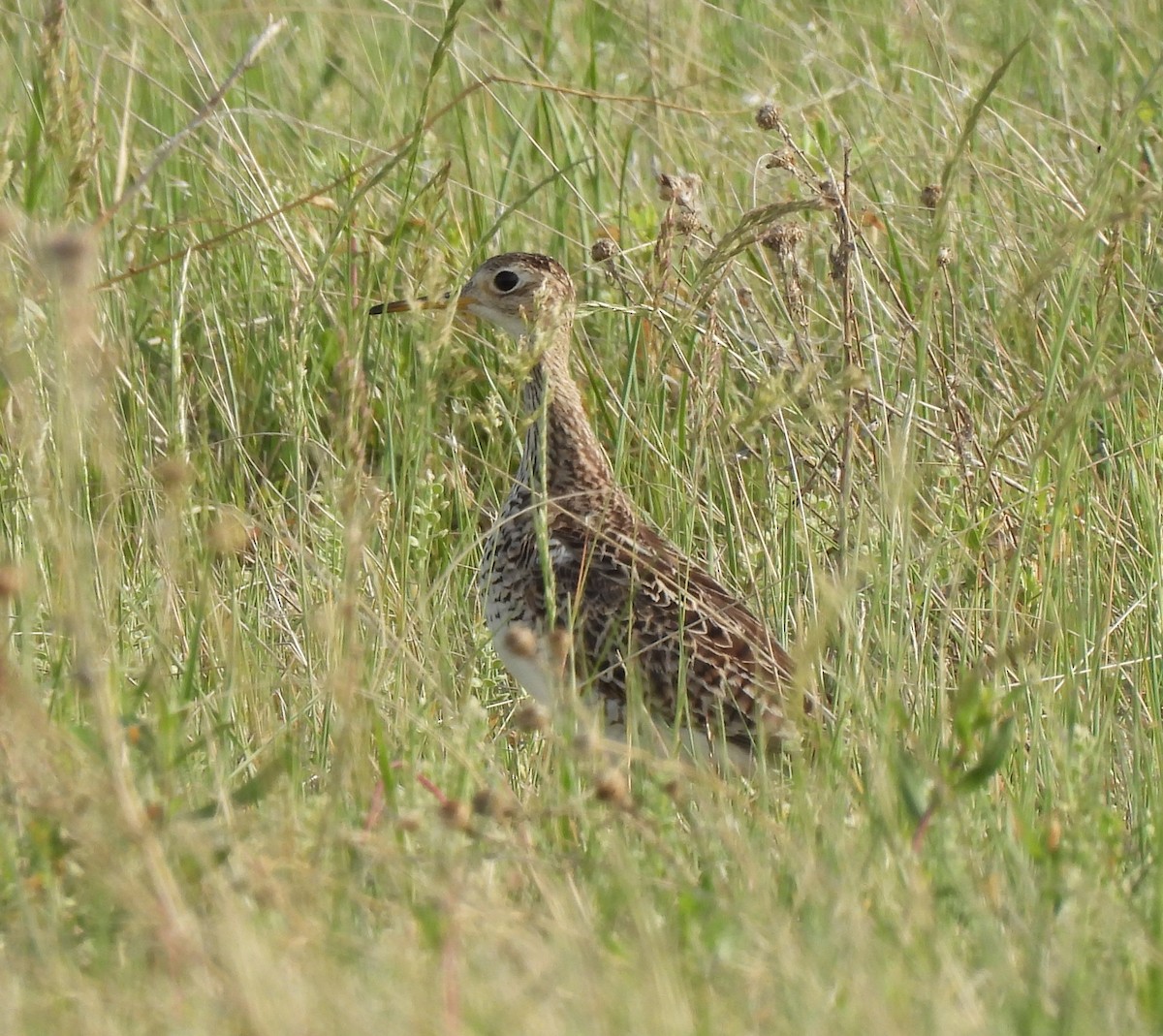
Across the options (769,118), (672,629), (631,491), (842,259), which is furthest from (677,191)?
(631,491)

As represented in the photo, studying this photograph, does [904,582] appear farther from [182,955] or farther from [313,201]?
[313,201]

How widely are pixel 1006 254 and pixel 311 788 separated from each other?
2.34m

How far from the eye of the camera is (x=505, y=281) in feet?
15.5

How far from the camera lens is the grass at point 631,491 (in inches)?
86.8

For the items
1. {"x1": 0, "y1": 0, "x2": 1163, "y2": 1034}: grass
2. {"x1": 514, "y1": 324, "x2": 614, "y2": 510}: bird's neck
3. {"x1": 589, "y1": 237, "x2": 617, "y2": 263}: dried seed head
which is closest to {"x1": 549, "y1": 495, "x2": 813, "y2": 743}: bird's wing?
{"x1": 0, "y1": 0, "x2": 1163, "y2": 1034}: grass

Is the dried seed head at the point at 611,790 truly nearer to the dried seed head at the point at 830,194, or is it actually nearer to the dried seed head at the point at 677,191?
the dried seed head at the point at 830,194

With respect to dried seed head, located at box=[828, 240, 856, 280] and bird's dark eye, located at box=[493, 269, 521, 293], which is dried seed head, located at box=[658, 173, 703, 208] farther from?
bird's dark eye, located at box=[493, 269, 521, 293]

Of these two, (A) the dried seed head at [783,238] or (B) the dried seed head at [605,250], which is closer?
(A) the dried seed head at [783,238]

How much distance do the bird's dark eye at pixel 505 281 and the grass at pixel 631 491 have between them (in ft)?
0.36

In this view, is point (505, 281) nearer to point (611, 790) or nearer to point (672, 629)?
point (672, 629)

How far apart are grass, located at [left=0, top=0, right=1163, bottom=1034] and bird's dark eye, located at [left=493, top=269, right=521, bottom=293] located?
11 cm

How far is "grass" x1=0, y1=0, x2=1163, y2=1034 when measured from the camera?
2205 mm

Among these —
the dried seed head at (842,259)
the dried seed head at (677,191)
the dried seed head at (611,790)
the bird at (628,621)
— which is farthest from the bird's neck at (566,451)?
the dried seed head at (611,790)

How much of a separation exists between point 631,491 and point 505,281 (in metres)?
0.60
